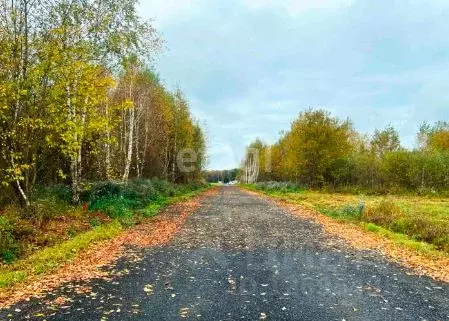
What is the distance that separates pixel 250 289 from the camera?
8156 mm

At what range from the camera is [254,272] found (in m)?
9.61

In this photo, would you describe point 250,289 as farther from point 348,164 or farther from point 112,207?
point 348,164

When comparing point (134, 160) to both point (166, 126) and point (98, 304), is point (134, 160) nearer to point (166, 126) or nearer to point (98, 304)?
point (166, 126)

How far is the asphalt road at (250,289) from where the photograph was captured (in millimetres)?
6777

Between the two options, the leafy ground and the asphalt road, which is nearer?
the asphalt road

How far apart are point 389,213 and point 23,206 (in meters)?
15.9

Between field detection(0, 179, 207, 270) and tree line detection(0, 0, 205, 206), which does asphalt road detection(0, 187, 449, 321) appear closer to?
field detection(0, 179, 207, 270)

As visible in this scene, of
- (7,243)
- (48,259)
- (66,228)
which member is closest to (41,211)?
(66,228)

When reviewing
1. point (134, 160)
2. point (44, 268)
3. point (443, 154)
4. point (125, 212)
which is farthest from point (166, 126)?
point (44, 268)

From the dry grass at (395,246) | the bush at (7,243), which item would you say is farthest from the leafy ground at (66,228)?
the dry grass at (395,246)

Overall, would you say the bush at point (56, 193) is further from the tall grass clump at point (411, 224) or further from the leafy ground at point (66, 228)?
the tall grass clump at point (411, 224)

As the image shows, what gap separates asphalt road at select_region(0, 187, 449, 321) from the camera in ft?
22.2

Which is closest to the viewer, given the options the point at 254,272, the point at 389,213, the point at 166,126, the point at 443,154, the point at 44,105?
the point at 254,272

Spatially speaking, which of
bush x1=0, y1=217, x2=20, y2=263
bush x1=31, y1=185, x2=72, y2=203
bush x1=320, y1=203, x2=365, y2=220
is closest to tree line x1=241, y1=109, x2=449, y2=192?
bush x1=320, y1=203, x2=365, y2=220
